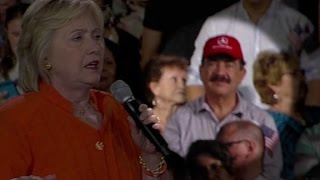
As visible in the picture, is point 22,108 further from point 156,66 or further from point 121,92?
point 156,66

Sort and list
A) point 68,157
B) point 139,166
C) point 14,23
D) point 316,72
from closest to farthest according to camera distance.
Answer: point 68,157 → point 139,166 → point 316,72 → point 14,23

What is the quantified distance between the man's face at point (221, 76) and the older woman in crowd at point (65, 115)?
5.26ft

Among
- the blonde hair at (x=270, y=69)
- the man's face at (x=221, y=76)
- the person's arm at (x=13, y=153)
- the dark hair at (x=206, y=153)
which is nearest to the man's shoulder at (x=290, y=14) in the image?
the blonde hair at (x=270, y=69)

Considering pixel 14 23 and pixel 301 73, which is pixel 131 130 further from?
pixel 14 23

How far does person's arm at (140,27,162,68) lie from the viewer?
356 centimetres

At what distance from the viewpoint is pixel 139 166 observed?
1.91 metres

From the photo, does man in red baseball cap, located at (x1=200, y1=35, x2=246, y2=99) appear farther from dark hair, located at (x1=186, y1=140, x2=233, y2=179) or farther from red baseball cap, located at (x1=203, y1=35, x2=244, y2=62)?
dark hair, located at (x1=186, y1=140, x2=233, y2=179)

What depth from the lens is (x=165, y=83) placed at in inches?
140

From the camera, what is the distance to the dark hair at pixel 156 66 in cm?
355

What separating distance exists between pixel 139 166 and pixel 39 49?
34 centimetres

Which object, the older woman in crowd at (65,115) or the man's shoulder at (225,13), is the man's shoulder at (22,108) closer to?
the older woman in crowd at (65,115)

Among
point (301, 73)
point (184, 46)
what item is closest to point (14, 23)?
point (184, 46)

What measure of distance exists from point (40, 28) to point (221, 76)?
1.77 meters

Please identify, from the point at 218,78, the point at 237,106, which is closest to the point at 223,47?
the point at 218,78
